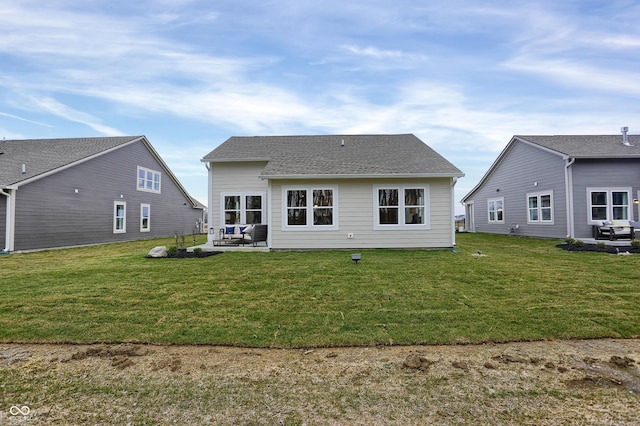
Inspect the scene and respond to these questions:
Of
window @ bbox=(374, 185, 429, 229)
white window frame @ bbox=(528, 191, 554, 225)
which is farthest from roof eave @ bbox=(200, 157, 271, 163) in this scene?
white window frame @ bbox=(528, 191, 554, 225)

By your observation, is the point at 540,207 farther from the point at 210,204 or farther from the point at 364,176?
the point at 210,204

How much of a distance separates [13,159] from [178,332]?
17041mm

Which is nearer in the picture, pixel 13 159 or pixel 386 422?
pixel 386 422

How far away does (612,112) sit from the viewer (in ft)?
60.8

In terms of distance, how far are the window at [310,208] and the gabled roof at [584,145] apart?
11.0 m

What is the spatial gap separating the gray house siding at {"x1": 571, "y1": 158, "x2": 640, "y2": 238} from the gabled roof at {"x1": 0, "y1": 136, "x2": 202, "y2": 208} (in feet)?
75.1

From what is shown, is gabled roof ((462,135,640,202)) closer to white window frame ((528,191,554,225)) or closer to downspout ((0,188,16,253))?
white window frame ((528,191,554,225))

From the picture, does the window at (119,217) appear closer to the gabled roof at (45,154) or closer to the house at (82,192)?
the house at (82,192)

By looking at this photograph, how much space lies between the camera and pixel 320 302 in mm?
5016

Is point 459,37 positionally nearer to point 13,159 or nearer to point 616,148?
→ point 616,148

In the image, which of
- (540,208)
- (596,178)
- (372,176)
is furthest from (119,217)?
(596,178)

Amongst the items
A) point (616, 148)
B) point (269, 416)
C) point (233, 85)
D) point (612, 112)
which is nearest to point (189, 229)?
point (233, 85)

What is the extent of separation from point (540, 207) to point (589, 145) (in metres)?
3.56

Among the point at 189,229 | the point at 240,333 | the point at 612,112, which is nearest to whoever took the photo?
the point at 240,333
